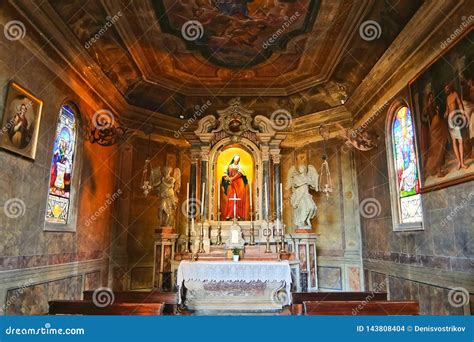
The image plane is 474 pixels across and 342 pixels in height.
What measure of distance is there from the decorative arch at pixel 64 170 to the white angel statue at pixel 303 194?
6.02m

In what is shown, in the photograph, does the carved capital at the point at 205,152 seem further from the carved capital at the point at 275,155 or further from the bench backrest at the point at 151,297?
the bench backrest at the point at 151,297

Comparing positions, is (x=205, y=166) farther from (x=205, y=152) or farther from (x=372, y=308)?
(x=372, y=308)

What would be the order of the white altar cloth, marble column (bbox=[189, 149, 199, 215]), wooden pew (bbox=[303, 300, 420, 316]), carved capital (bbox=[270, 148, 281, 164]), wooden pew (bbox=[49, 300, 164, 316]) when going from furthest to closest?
carved capital (bbox=[270, 148, 281, 164]), marble column (bbox=[189, 149, 199, 215]), the white altar cloth, wooden pew (bbox=[303, 300, 420, 316]), wooden pew (bbox=[49, 300, 164, 316])

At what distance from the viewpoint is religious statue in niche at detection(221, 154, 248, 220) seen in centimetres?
1083

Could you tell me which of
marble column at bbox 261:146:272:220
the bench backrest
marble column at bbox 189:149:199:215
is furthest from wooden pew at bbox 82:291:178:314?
marble column at bbox 261:146:272:220

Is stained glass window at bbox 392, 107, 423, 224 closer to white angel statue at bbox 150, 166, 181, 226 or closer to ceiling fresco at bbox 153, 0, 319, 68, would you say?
ceiling fresco at bbox 153, 0, 319, 68

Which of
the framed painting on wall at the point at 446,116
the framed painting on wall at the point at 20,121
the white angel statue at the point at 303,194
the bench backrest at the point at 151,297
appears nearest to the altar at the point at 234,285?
the bench backrest at the point at 151,297

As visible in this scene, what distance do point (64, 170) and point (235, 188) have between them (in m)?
Answer: 4.98

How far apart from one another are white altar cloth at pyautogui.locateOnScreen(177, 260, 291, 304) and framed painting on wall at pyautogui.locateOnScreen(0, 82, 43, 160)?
4.07m

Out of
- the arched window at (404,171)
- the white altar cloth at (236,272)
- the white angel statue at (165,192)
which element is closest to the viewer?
the arched window at (404,171)

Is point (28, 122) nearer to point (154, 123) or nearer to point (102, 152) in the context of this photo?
point (102, 152)

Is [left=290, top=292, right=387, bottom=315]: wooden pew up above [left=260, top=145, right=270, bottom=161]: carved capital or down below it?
below

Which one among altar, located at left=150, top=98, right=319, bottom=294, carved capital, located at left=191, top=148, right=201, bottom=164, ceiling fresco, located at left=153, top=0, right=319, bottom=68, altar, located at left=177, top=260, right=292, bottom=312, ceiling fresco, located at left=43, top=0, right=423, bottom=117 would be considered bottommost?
altar, located at left=177, top=260, right=292, bottom=312

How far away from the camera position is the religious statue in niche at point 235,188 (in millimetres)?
10828
